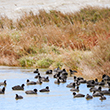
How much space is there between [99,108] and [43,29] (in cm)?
1515

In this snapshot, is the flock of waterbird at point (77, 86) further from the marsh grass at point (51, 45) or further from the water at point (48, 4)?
the water at point (48, 4)

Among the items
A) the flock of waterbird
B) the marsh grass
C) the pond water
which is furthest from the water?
the pond water

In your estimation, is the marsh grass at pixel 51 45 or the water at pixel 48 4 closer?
the marsh grass at pixel 51 45

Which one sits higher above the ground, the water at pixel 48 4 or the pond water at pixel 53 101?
the water at pixel 48 4

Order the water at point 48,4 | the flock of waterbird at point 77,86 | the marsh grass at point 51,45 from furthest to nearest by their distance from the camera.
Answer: the water at point 48,4 → the marsh grass at point 51,45 → the flock of waterbird at point 77,86

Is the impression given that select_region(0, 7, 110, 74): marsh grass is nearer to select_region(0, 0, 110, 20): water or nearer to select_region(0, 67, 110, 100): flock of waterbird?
select_region(0, 67, 110, 100): flock of waterbird

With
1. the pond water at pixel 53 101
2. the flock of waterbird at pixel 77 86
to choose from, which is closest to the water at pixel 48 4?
the flock of waterbird at pixel 77 86

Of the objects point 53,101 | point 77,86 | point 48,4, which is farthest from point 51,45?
point 48,4

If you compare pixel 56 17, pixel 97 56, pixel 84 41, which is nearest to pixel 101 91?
pixel 97 56

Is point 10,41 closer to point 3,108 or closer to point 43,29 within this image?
point 43,29

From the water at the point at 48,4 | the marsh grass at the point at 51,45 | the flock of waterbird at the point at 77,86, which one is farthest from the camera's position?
the water at the point at 48,4

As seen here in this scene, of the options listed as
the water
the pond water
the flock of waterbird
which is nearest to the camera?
the pond water

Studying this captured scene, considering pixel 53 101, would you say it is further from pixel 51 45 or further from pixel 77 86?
pixel 51 45

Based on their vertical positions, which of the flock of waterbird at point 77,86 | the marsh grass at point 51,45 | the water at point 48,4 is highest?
the water at point 48,4
